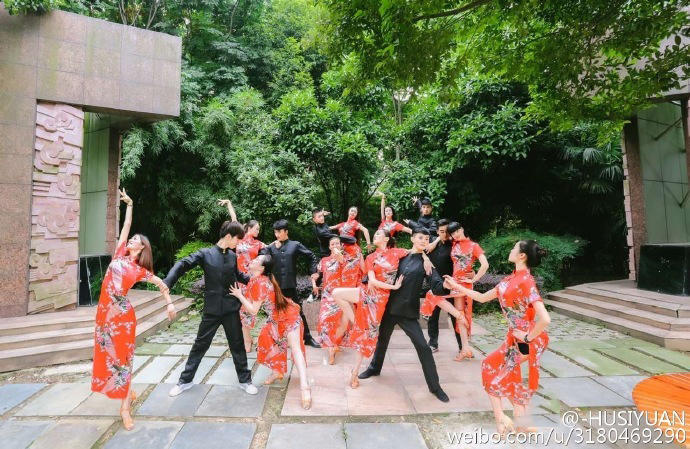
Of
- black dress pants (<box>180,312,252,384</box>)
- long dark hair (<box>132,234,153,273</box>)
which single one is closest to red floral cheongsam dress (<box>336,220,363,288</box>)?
black dress pants (<box>180,312,252,384</box>)

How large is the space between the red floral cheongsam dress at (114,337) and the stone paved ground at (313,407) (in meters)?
0.43

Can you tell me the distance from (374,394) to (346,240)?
7.46ft

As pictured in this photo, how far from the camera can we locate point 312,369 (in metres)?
4.65

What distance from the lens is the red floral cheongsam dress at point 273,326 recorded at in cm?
402

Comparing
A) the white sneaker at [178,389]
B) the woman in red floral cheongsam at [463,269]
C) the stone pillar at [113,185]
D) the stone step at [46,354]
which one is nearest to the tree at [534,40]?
the woman in red floral cheongsam at [463,269]

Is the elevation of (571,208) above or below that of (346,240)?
above

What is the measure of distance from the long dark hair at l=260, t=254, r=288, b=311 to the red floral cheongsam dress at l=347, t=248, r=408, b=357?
92 centimetres

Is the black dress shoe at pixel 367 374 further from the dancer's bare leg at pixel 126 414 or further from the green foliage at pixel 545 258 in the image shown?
the green foliage at pixel 545 258

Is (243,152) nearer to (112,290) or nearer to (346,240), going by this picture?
(346,240)

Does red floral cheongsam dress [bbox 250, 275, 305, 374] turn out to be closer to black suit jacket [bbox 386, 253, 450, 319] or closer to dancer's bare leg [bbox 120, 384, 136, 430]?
black suit jacket [bbox 386, 253, 450, 319]

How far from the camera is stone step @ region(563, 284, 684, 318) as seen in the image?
610cm

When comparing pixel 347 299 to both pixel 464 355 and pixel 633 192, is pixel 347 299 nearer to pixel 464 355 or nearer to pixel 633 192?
pixel 464 355

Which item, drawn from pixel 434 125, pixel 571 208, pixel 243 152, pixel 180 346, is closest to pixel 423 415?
pixel 180 346

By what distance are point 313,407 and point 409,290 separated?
1.58 m
